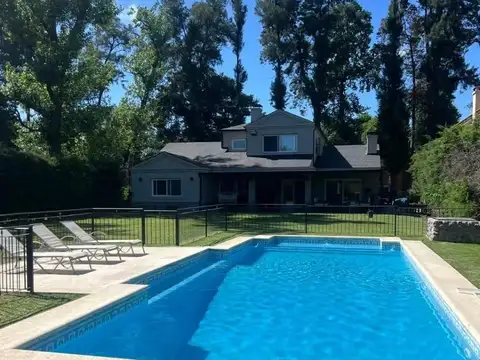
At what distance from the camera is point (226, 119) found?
48.9 metres

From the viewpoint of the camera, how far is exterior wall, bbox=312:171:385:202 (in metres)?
29.9

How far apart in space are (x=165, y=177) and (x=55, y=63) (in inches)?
382

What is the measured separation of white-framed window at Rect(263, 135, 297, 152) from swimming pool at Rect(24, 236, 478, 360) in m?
18.4

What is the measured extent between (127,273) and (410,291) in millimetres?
6098

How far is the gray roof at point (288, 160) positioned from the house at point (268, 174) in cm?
6

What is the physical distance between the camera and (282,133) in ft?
100

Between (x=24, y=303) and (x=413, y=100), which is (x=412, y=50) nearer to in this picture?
(x=413, y=100)

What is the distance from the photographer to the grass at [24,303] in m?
6.32

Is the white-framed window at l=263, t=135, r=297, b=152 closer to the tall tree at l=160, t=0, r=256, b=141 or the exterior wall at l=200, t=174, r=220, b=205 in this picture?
the exterior wall at l=200, t=174, r=220, b=205

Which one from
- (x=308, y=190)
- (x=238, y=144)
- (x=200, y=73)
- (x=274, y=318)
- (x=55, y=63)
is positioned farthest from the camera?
(x=200, y=73)

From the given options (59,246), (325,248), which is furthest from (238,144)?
(59,246)

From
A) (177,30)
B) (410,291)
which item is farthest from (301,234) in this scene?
(177,30)

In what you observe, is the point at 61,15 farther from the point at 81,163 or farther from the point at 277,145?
the point at 277,145

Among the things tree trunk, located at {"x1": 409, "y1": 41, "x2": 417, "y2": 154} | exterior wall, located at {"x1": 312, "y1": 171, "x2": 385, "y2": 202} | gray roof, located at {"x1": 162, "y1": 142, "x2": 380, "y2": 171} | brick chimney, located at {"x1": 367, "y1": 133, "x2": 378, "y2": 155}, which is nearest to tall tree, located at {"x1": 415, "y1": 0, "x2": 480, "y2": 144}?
tree trunk, located at {"x1": 409, "y1": 41, "x2": 417, "y2": 154}
